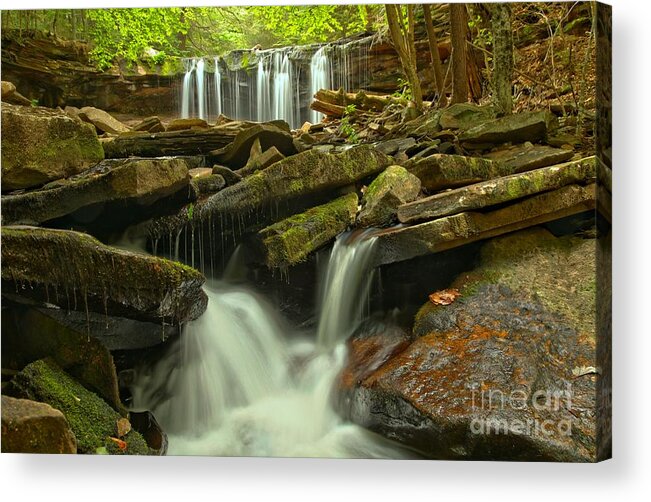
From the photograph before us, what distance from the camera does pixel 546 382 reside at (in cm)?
303

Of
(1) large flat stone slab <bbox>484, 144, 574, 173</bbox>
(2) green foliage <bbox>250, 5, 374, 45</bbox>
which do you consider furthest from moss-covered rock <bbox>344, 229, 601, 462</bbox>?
(2) green foliage <bbox>250, 5, 374, 45</bbox>

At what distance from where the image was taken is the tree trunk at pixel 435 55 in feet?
10.8

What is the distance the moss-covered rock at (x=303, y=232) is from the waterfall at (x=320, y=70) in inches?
27.9

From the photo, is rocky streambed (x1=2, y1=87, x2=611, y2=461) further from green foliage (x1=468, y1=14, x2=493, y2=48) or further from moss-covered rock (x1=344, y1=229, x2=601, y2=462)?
green foliage (x1=468, y1=14, x2=493, y2=48)

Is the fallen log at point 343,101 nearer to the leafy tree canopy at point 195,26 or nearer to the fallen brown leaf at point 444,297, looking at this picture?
the leafy tree canopy at point 195,26

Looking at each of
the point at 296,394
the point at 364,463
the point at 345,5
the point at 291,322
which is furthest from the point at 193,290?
the point at 345,5

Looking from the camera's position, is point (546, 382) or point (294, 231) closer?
point (546, 382)

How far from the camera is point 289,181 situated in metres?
3.45

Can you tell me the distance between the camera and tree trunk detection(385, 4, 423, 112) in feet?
10.7

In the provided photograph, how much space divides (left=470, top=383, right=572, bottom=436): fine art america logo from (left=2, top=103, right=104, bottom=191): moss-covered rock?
9.22ft

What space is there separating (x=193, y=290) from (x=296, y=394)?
2.94 feet

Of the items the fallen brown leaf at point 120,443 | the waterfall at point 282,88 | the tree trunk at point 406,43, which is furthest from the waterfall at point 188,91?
the fallen brown leaf at point 120,443

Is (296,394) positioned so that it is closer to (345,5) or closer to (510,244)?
(510,244)

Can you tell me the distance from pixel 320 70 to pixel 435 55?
78 cm
